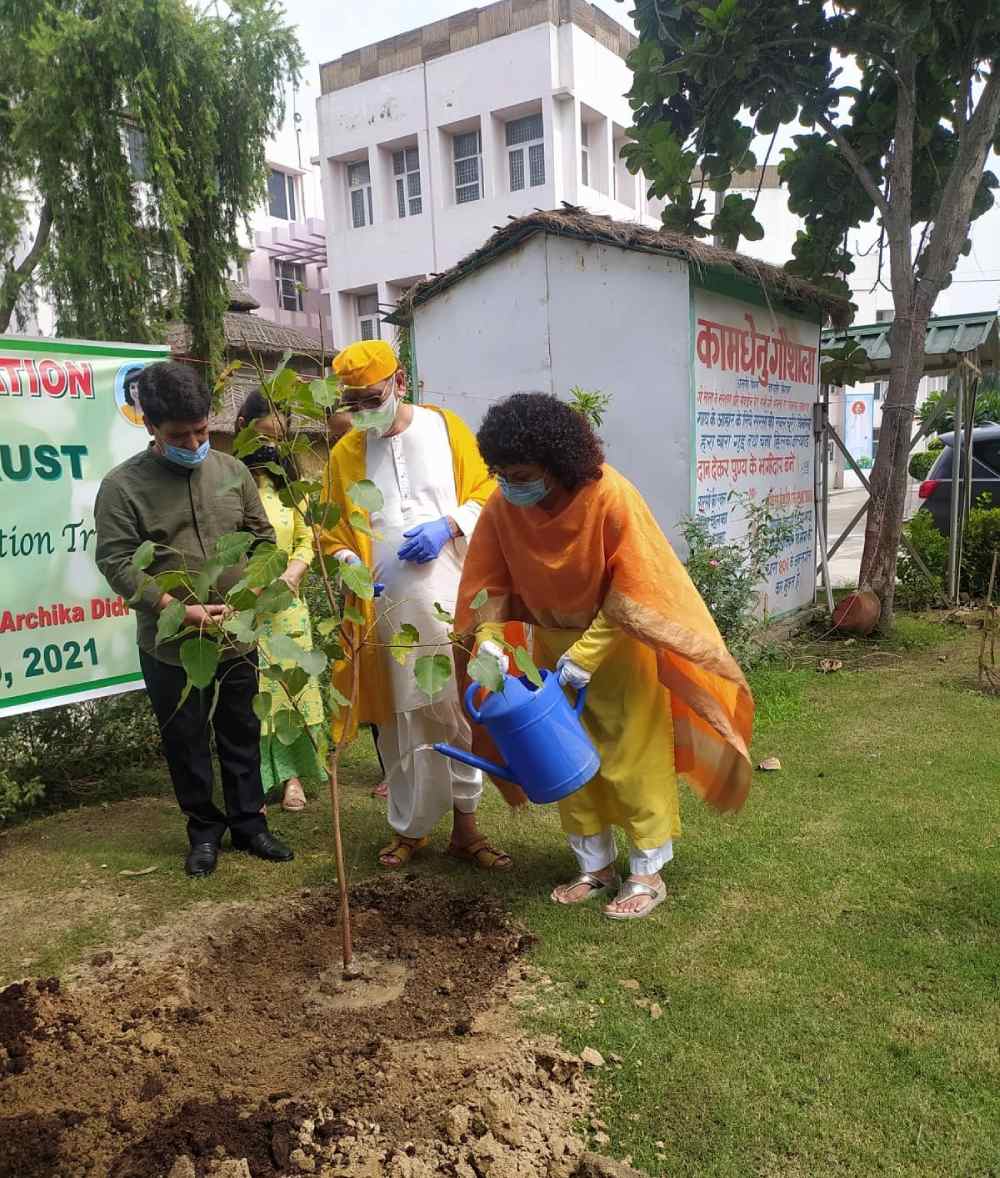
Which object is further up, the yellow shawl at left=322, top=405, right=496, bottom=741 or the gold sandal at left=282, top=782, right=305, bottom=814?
the yellow shawl at left=322, top=405, right=496, bottom=741

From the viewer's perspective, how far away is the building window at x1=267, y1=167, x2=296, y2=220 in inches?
1054

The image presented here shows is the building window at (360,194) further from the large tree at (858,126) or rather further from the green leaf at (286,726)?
the green leaf at (286,726)

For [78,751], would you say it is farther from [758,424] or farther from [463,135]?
[463,135]

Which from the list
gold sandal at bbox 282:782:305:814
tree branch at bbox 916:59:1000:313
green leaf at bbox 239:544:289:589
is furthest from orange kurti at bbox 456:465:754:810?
tree branch at bbox 916:59:1000:313

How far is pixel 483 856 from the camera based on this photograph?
3.47 metres

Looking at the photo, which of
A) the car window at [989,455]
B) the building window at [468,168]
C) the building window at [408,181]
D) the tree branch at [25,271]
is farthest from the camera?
the building window at [408,181]

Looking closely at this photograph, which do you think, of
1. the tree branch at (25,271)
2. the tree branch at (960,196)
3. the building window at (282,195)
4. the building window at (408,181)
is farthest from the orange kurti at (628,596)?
the building window at (282,195)

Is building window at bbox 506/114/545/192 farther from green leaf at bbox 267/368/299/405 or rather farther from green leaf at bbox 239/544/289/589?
green leaf at bbox 239/544/289/589

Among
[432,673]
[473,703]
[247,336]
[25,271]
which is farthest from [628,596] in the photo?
[247,336]

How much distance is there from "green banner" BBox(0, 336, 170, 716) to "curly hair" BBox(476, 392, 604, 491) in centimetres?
220

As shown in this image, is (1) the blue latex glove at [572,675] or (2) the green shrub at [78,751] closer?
(1) the blue latex glove at [572,675]

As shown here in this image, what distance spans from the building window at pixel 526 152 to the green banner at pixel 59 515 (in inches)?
692

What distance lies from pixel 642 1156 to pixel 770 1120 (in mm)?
314

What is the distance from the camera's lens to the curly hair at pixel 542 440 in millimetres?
2750
